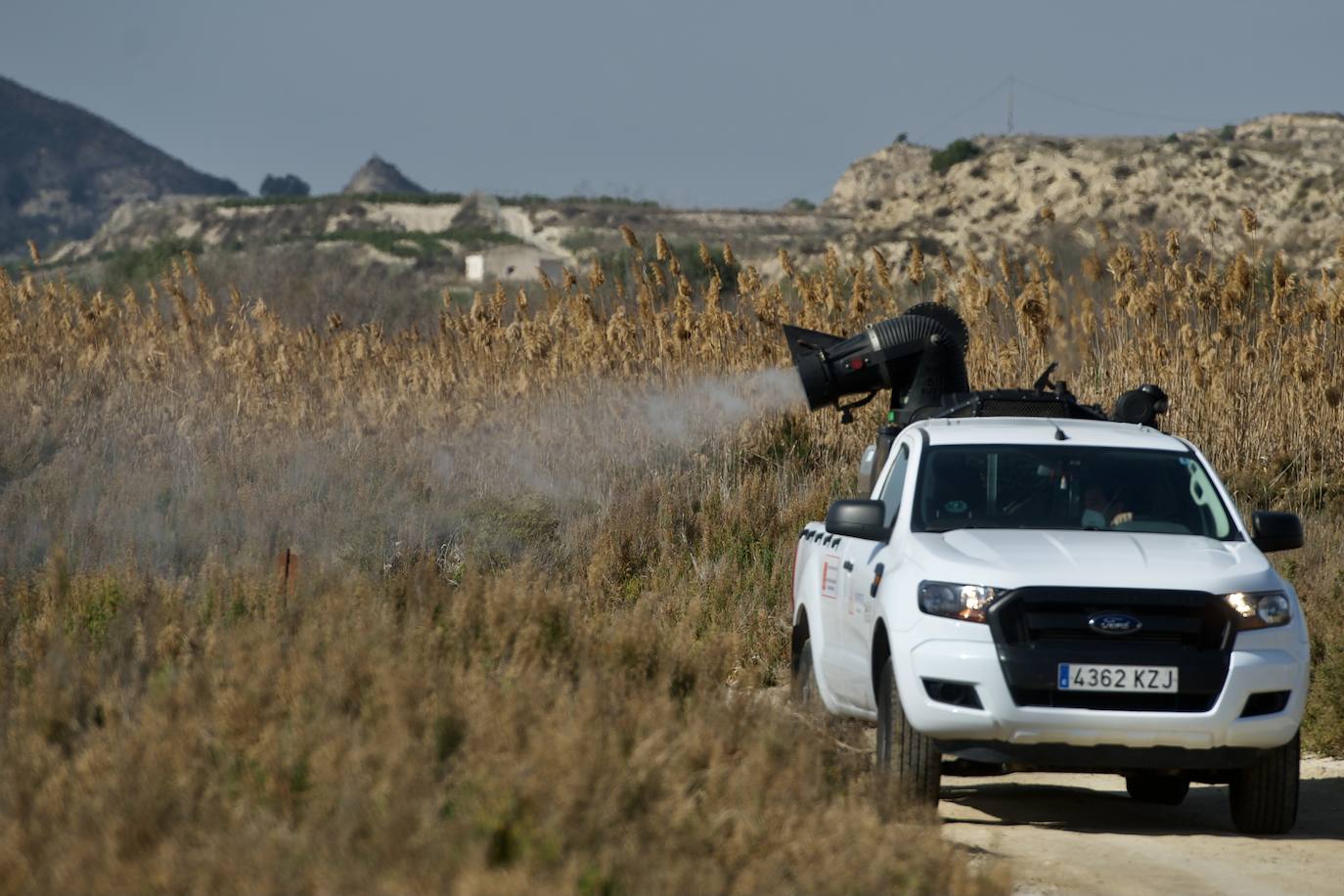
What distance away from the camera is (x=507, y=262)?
317 feet

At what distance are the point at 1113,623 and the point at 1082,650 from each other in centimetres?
19

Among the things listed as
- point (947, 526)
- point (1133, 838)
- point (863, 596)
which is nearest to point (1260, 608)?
point (1133, 838)

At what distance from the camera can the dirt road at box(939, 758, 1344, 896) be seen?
8.13 m

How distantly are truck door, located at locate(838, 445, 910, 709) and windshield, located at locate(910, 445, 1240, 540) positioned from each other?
0.25 meters

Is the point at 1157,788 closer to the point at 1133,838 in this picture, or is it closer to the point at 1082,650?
the point at 1133,838

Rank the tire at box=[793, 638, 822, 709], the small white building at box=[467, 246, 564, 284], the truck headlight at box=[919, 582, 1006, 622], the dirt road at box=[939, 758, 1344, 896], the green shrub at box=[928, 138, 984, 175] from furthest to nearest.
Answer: the small white building at box=[467, 246, 564, 284] < the green shrub at box=[928, 138, 984, 175] < the tire at box=[793, 638, 822, 709] < the truck headlight at box=[919, 582, 1006, 622] < the dirt road at box=[939, 758, 1344, 896]

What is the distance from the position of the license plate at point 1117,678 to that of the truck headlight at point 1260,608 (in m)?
0.44

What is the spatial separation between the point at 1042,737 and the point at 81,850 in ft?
14.6

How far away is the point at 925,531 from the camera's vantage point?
9633 mm

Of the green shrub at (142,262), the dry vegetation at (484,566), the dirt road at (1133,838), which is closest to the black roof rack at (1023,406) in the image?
the dry vegetation at (484,566)

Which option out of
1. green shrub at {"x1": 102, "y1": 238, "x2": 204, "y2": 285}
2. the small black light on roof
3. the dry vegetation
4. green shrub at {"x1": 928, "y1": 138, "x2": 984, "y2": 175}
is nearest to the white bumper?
the dry vegetation

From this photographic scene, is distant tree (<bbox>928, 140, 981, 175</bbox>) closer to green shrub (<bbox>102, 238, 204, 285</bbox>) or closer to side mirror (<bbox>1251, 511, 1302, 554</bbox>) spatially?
green shrub (<bbox>102, 238, 204, 285</bbox>)

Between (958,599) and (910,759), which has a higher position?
(958,599)

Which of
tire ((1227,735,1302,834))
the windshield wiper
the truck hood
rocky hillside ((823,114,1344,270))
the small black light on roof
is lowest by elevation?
tire ((1227,735,1302,834))
